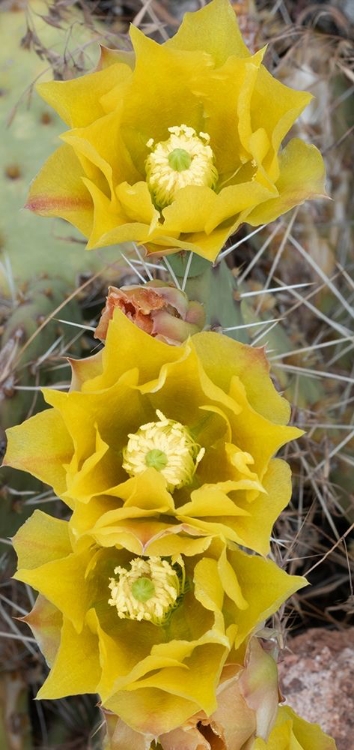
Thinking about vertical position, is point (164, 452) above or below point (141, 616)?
above

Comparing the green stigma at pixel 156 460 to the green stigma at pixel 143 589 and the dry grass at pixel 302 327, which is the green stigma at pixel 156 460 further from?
the dry grass at pixel 302 327

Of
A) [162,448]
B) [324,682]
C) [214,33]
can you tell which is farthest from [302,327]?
[162,448]

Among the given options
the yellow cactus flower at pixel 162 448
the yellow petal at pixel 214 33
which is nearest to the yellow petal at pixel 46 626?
the yellow cactus flower at pixel 162 448

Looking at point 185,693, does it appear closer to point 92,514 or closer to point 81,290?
point 92,514

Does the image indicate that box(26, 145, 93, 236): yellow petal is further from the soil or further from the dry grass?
the soil

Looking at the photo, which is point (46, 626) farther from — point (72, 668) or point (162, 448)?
point (162, 448)

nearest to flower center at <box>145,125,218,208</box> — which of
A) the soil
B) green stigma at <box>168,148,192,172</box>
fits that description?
green stigma at <box>168,148,192,172</box>
